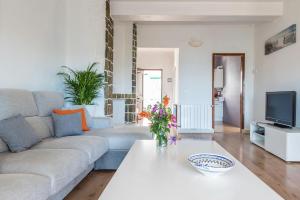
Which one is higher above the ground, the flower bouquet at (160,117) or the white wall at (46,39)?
the white wall at (46,39)

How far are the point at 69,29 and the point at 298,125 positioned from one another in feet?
14.0

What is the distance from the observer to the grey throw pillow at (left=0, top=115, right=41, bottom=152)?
85.8 inches

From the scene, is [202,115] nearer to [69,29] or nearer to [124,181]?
[69,29]

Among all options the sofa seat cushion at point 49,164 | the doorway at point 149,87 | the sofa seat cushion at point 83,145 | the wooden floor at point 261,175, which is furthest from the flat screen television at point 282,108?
the doorway at point 149,87

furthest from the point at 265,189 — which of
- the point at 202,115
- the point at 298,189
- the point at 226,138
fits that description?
the point at 202,115

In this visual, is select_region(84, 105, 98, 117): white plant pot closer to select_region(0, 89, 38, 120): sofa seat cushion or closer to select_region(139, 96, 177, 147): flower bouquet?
select_region(0, 89, 38, 120): sofa seat cushion

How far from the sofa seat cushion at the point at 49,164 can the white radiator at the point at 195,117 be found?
184 inches

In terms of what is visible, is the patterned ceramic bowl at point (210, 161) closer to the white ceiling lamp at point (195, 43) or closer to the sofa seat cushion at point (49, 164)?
the sofa seat cushion at point (49, 164)

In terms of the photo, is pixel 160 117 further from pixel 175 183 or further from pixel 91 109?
pixel 91 109

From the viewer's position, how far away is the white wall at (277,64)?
440 centimetres

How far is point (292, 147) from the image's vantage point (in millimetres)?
3652

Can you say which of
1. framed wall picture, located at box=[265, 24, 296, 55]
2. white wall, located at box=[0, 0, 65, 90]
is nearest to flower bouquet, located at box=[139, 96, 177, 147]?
white wall, located at box=[0, 0, 65, 90]

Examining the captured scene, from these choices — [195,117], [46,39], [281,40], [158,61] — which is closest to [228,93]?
[195,117]

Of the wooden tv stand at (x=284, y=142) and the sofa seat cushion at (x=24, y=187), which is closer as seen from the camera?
the sofa seat cushion at (x=24, y=187)
